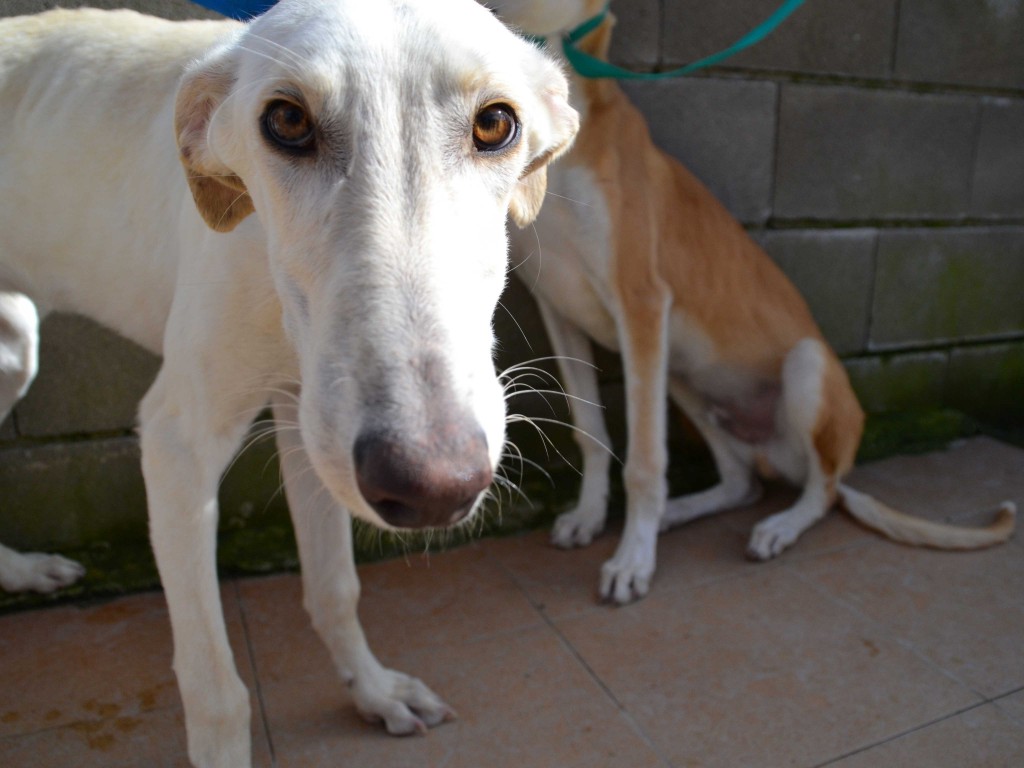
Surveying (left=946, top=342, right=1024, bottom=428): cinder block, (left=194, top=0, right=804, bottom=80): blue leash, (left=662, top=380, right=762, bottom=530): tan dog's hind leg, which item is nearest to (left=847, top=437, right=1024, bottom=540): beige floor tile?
(left=946, top=342, right=1024, bottom=428): cinder block

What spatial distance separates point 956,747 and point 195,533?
177 cm

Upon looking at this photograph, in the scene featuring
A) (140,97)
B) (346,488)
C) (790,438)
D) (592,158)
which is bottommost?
(790,438)

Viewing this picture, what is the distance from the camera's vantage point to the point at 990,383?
4.08 m

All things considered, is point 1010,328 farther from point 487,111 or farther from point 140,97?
point 140,97

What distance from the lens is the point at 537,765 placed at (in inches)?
67.4

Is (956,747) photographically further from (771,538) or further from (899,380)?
(899,380)

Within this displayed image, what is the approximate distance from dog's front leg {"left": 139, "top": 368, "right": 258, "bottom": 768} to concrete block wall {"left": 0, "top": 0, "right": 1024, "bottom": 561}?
117 cm

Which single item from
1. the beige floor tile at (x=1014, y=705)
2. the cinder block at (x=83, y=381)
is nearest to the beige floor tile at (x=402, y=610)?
the cinder block at (x=83, y=381)

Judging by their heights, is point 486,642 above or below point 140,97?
below

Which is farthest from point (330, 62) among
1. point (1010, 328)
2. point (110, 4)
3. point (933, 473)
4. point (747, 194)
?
point (1010, 328)

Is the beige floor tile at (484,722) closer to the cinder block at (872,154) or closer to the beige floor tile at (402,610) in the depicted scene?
the beige floor tile at (402,610)

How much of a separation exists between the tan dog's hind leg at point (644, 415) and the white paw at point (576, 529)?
21cm

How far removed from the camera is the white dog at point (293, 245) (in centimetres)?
93

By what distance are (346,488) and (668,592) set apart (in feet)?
5.78
